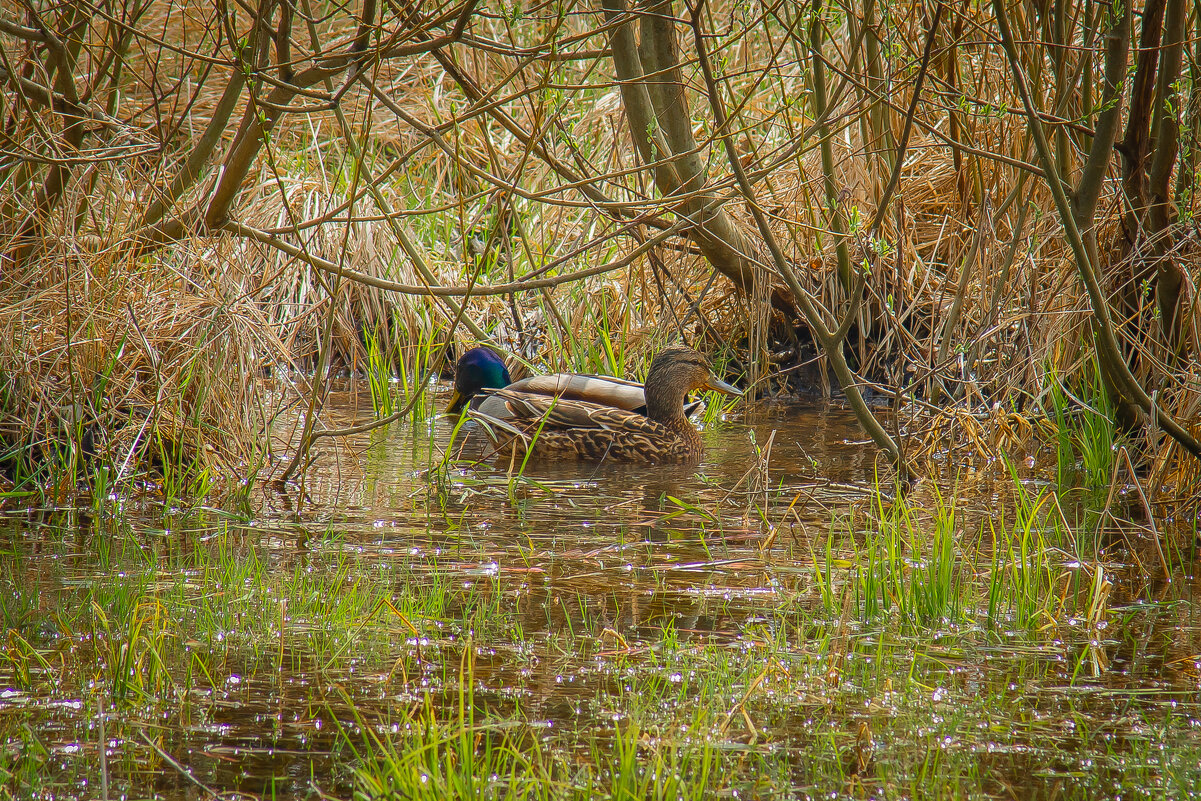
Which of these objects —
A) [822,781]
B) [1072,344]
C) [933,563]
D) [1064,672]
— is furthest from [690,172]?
[822,781]

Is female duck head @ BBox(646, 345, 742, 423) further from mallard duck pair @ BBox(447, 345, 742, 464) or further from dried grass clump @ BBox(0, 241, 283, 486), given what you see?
dried grass clump @ BBox(0, 241, 283, 486)

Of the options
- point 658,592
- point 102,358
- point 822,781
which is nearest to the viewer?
point 822,781

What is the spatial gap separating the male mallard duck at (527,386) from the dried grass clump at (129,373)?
177cm

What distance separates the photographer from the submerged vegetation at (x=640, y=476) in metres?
2.38

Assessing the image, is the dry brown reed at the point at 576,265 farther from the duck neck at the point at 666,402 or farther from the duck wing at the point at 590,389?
the duck neck at the point at 666,402

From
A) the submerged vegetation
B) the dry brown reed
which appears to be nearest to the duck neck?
the submerged vegetation

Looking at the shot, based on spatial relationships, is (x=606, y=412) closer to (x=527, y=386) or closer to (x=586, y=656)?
(x=527, y=386)

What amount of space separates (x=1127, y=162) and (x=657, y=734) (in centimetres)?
308

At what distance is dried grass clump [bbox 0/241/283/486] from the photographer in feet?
14.7

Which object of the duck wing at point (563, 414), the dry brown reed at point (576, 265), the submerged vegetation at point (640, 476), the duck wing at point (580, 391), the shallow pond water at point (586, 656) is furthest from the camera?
the duck wing at point (580, 391)

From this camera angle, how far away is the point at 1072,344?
5023mm

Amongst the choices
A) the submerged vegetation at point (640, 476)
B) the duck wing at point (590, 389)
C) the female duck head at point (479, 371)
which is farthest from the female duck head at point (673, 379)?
the female duck head at point (479, 371)

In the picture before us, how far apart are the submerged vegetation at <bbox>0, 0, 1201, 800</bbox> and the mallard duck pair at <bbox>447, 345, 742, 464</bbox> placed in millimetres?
227

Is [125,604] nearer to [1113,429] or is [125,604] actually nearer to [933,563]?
[933,563]
